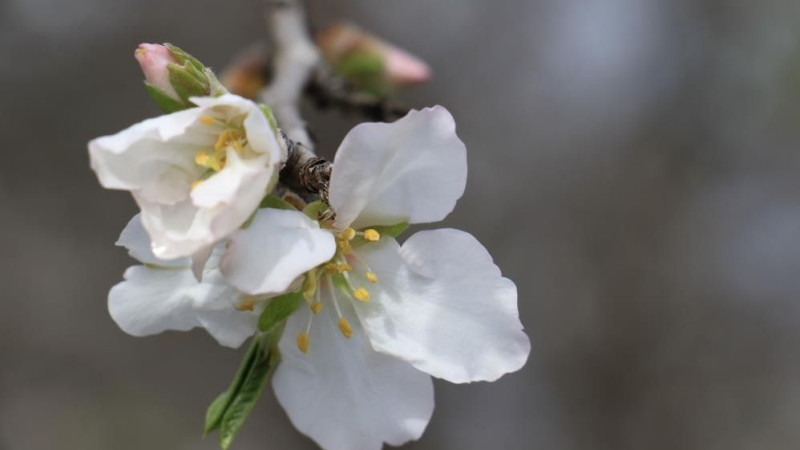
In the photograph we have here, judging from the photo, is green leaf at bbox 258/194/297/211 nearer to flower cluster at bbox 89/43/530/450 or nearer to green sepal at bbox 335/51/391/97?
flower cluster at bbox 89/43/530/450

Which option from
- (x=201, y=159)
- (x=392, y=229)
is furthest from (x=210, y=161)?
(x=392, y=229)

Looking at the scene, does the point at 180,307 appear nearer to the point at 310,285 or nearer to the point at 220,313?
the point at 220,313

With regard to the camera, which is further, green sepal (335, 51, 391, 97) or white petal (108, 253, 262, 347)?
green sepal (335, 51, 391, 97)

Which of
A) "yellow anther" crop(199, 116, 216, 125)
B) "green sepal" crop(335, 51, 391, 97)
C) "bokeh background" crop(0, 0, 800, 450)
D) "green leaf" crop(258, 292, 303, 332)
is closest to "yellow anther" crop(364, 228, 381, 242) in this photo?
"green leaf" crop(258, 292, 303, 332)

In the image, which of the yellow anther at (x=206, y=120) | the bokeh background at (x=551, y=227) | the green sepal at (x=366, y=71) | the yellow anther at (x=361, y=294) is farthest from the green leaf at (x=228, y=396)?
the bokeh background at (x=551, y=227)

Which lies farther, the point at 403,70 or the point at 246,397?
the point at 403,70

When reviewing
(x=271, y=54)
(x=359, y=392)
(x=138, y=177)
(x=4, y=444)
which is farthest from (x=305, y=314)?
(x=4, y=444)
